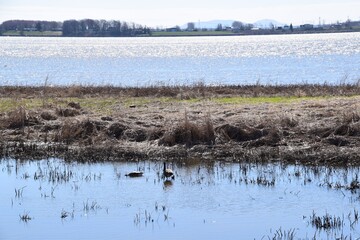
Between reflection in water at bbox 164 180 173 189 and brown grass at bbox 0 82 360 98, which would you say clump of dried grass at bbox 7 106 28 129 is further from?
reflection in water at bbox 164 180 173 189

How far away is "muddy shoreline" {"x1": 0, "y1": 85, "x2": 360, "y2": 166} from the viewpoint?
728 inches

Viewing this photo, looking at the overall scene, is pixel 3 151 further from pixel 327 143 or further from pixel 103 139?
pixel 327 143

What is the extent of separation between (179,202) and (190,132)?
236 inches

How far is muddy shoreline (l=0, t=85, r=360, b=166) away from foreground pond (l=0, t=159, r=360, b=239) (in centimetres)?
96

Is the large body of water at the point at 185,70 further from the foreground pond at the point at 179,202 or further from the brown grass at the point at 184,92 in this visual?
the foreground pond at the point at 179,202

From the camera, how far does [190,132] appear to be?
19.6 metres

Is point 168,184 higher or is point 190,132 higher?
point 190,132

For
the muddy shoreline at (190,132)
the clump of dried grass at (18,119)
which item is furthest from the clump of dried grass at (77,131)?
the clump of dried grass at (18,119)

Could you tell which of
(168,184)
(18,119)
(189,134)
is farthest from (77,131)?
(168,184)

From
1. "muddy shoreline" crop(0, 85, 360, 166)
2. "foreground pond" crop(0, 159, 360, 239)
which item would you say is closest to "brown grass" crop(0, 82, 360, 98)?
"muddy shoreline" crop(0, 85, 360, 166)

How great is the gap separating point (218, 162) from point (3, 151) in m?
6.28

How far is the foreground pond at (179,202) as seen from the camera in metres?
11.8

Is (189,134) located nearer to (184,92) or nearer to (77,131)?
(77,131)

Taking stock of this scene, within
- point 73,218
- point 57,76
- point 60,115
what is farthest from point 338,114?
point 57,76
